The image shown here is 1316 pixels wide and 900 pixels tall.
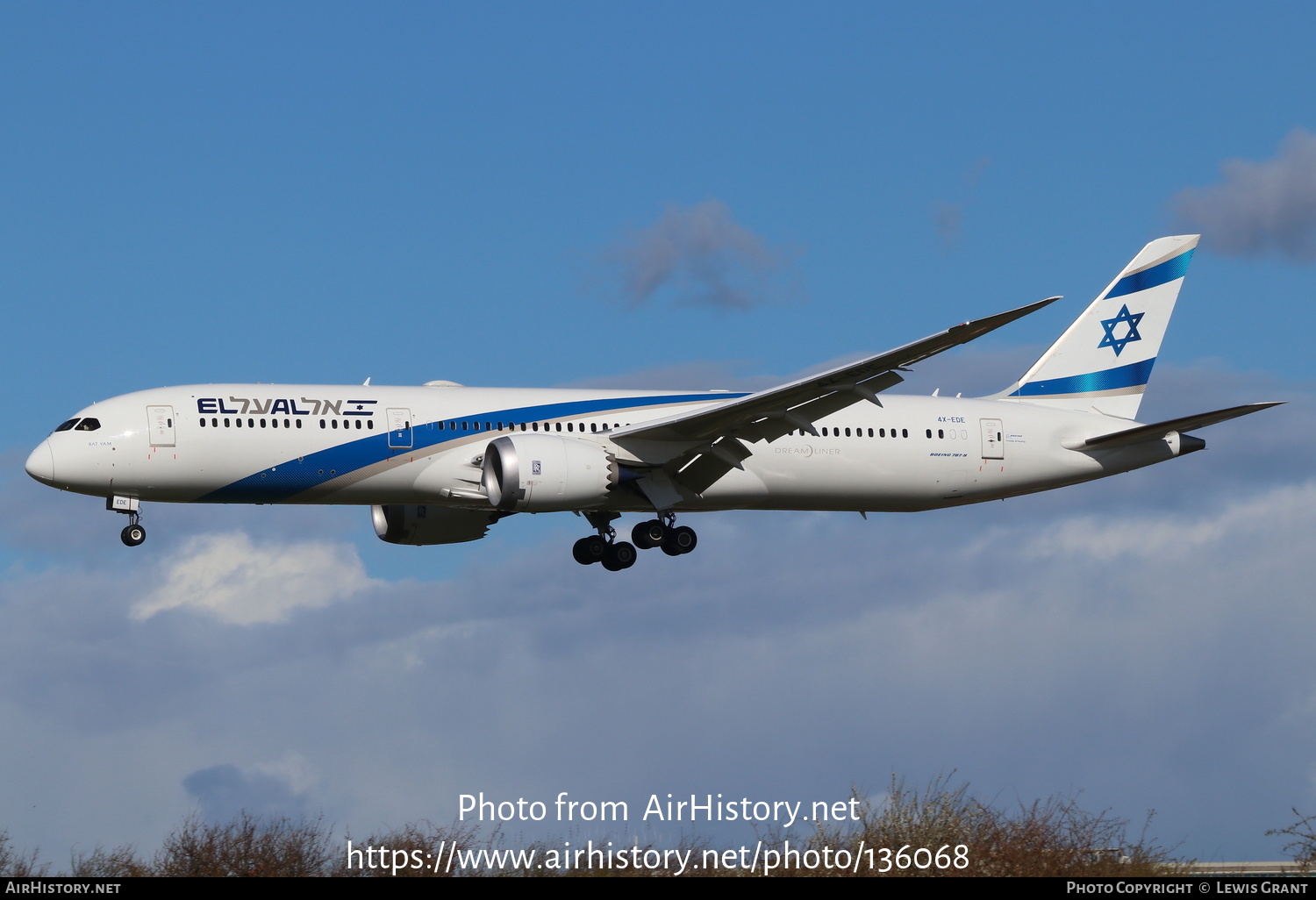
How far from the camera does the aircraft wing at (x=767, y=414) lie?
119 ft

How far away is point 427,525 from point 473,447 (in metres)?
6.75

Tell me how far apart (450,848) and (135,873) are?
4.95 metres

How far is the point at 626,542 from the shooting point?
44844 millimetres

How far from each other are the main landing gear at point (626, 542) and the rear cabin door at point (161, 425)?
457 inches

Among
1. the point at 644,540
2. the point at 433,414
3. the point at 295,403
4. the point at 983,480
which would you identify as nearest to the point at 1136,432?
the point at 983,480

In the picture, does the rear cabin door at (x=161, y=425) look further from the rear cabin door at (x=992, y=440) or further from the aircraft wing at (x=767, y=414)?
the rear cabin door at (x=992, y=440)

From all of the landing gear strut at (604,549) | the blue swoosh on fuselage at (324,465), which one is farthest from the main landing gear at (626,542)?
the blue swoosh on fuselage at (324,465)

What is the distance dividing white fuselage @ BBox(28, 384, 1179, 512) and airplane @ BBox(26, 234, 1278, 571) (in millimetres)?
49

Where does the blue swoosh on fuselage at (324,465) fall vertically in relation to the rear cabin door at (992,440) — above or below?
below

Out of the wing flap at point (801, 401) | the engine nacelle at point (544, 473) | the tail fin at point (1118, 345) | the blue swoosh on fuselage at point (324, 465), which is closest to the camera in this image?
the wing flap at point (801, 401)

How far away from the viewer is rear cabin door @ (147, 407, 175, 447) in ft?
128

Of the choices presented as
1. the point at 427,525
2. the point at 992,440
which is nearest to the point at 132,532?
the point at 427,525

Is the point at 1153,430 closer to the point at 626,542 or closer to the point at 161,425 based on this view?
the point at 626,542

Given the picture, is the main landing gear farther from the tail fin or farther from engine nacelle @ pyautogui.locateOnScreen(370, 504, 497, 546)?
the tail fin
